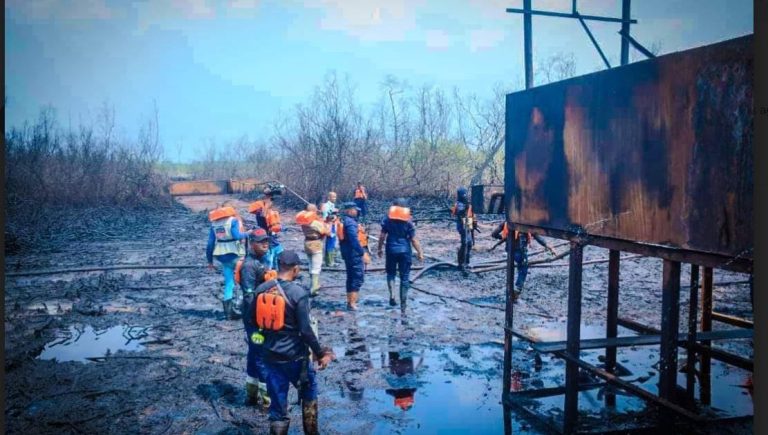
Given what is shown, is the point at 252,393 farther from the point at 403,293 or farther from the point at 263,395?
the point at 403,293

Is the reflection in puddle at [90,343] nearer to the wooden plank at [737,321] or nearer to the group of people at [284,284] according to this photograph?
the group of people at [284,284]

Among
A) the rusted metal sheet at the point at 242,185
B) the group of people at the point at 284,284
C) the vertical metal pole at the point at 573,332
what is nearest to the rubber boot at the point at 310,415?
the group of people at the point at 284,284

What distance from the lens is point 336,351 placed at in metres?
6.99

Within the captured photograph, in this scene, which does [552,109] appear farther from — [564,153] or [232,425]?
[232,425]

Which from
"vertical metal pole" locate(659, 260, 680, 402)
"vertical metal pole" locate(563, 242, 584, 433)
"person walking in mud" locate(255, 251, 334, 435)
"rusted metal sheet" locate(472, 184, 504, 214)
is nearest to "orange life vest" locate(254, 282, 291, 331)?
"person walking in mud" locate(255, 251, 334, 435)

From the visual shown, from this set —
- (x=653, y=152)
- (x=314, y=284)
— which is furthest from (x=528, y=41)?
(x=314, y=284)

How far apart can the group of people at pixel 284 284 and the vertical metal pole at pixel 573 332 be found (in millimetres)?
1222

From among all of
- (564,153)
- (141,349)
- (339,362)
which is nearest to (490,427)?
(339,362)

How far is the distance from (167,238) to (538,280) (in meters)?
12.0

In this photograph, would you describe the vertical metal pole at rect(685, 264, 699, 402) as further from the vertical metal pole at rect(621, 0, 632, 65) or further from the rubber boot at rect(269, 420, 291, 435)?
the rubber boot at rect(269, 420, 291, 435)

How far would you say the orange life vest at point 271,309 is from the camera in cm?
416

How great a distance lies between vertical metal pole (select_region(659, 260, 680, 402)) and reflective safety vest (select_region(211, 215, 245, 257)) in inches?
234

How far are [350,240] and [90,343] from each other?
166 inches

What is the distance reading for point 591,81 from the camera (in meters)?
4.24
